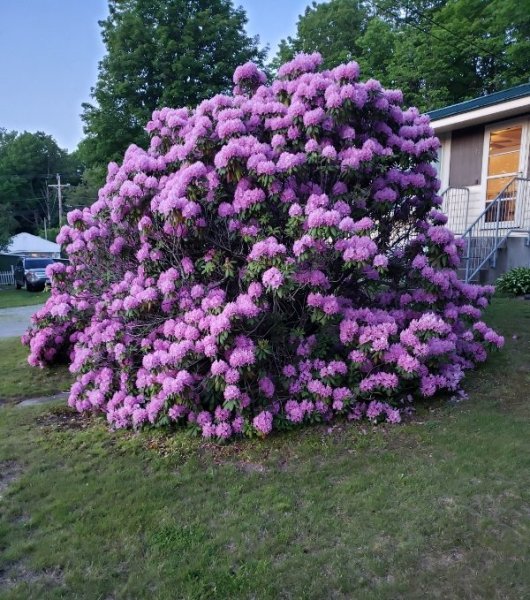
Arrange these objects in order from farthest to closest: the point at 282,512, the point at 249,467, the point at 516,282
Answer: the point at 516,282, the point at 249,467, the point at 282,512

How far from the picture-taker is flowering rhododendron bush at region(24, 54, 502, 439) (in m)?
3.78

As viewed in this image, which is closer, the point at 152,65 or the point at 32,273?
the point at 152,65

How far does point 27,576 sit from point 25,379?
14.3ft

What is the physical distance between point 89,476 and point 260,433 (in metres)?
1.36

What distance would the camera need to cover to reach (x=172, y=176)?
4.29m

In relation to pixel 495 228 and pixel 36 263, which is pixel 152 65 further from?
pixel 495 228

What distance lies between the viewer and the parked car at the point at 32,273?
2148 centimetres

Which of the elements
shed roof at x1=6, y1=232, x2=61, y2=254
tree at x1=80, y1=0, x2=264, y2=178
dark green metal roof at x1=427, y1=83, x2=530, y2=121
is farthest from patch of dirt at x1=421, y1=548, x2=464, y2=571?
shed roof at x1=6, y1=232, x2=61, y2=254

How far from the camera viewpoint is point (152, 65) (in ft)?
55.8

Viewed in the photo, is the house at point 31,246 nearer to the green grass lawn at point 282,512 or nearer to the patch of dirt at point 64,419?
the patch of dirt at point 64,419

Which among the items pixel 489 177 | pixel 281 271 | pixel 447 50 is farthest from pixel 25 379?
pixel 447 50

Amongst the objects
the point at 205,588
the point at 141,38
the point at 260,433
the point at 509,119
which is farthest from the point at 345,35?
the point at 205,588

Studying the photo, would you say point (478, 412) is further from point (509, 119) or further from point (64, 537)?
point (509, 119)

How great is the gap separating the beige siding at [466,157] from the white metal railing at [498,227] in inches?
57.6
